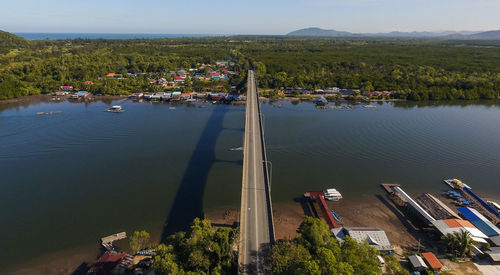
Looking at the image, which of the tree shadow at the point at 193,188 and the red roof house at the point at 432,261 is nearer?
the red roof house at the point at 432,261

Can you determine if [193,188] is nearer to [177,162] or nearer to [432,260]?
[177,162]

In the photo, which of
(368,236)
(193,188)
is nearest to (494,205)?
(368,236)

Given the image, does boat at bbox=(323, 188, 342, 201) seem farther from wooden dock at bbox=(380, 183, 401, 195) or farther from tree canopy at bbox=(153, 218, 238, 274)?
tree canopy at bbox=(153, 218, 238, 274)

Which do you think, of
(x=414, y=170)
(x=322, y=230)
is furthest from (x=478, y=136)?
(x=322, y=230)

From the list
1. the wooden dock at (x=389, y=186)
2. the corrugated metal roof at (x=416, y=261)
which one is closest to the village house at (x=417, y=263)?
the corrugated metal roof at (x=416, y=261)

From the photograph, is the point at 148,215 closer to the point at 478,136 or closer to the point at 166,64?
the point at 478,136

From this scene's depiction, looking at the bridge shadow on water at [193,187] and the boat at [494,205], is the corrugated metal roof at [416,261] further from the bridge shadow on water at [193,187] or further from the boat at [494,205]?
the bridge shadow on water at [193,187]
